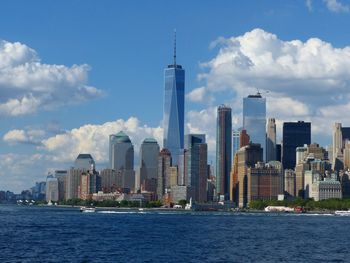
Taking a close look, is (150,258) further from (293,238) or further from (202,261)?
(293,238)

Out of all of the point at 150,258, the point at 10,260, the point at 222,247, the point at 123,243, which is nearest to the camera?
the point at 10,260

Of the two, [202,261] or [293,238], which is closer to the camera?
[202,261]

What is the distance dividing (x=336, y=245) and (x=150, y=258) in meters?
36.3

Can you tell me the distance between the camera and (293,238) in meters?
138

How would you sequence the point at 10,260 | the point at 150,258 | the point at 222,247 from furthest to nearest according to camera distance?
the point at 222,247 → the point at 150,258 → the point at 10,260

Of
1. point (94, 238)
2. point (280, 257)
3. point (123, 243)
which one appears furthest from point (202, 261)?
point (94, 238)

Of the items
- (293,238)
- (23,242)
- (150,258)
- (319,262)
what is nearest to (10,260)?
(150,258)

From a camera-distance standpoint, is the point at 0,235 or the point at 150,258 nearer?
the point at 150,258

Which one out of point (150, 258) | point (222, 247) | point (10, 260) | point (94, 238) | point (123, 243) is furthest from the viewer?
point (94, 238)

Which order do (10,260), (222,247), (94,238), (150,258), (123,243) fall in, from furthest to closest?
(94,238) → (123,243) → (222,247) → (150,258) → (10,260)

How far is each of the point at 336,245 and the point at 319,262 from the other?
92.9 ft

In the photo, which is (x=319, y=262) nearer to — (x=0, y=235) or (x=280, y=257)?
(x=280, y=257)

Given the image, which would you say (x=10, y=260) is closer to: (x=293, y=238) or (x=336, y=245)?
(x=336, y=245)

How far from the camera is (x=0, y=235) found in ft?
438
